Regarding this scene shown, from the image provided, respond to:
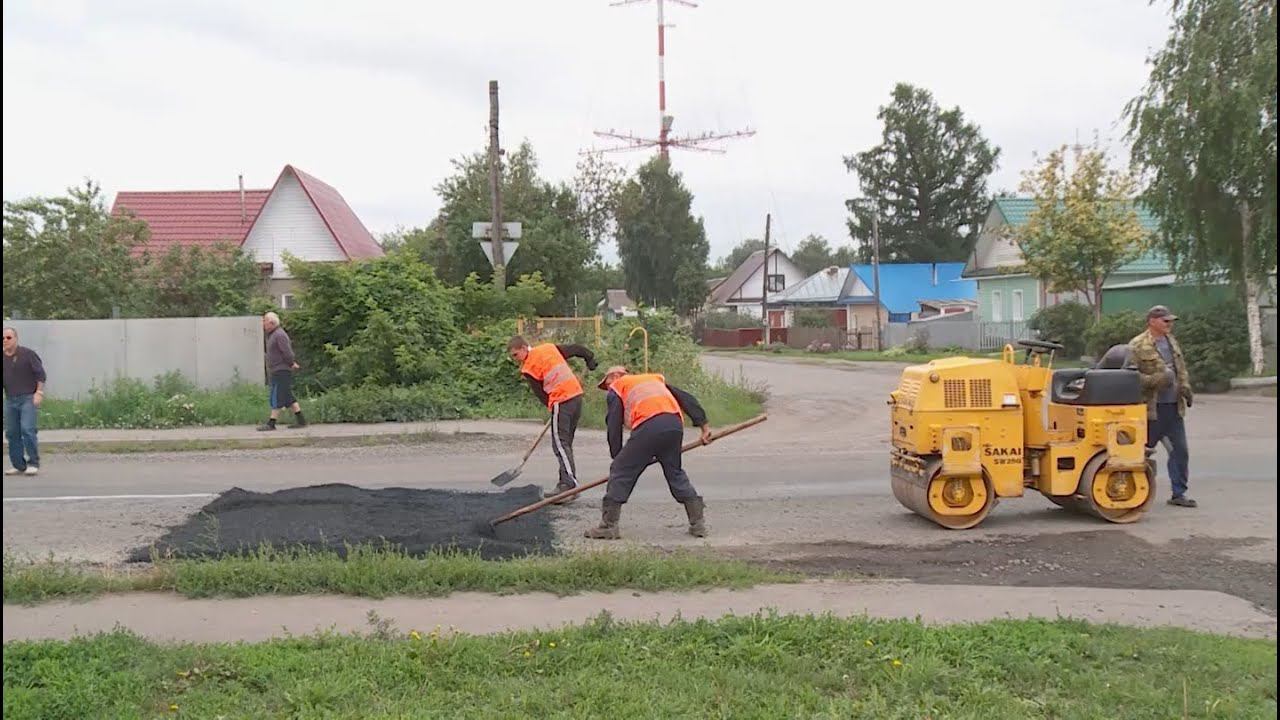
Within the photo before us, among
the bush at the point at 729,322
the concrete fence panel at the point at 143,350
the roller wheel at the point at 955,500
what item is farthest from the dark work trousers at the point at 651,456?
the bush at the point at 729,322

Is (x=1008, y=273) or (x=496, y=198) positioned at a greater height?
(x=496, y=198)

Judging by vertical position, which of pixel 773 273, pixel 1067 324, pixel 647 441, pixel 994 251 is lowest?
pixel 647 441

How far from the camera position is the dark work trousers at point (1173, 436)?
9461mm

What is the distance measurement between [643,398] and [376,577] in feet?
8.96

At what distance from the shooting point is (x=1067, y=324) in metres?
32.1

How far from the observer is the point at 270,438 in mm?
15297

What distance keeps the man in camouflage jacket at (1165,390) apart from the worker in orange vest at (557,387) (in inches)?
208

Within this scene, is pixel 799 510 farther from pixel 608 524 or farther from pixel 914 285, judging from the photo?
pixel 914 285

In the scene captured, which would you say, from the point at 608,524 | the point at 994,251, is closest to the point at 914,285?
the point at 994,251

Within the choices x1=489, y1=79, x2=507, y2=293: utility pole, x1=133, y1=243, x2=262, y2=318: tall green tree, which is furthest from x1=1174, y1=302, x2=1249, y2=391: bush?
x1=133, y1=243, x2=262, y2=318: tall green tree

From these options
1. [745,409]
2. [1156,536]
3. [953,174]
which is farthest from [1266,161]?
[953,174]

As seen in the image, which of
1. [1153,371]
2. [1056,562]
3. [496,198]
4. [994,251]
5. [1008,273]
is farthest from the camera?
[994,251]

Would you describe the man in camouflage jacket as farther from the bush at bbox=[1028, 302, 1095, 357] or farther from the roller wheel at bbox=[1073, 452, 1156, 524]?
the bush at bbox=[1028, 302, 1095, 357]

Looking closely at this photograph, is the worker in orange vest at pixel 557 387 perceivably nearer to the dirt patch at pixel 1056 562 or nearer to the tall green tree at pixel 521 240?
the dirt patch at pixel 1056 562
